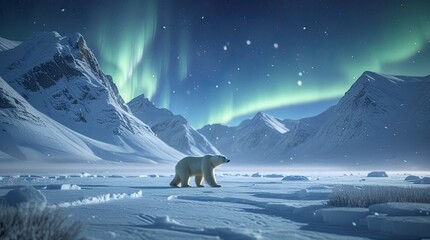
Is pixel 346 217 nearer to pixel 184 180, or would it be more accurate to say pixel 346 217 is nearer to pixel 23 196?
pixel 23 196

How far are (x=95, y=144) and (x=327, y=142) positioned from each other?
412 ft

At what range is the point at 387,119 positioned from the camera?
572ft

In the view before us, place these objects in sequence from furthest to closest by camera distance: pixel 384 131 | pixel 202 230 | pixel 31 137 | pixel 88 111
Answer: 1. pixel 88 111
2. pixel 384 131
3. pixel 31 137
4. pixel 202 230

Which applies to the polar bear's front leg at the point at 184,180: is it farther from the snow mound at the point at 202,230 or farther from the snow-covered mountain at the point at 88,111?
the snow-covered mountain at the point at 88,111

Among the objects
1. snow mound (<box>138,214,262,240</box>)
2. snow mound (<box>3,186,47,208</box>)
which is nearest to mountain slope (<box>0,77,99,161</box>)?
snow mound (<box>3,186,47,208</box>)

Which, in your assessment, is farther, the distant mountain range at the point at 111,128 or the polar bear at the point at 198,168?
the distant mountain range at the point at 111,128

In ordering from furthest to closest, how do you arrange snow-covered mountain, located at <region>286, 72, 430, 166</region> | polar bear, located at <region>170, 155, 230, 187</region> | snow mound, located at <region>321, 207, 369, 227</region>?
snow-covered mountain, located at <region>286, 72, 430, 166</region> → polar bear, located at <region>170, 155, 230, 187</region> → snow mound, located at <region>321, 207, 369, 227</region>

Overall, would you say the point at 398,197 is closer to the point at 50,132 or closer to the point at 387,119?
the point at 50,132

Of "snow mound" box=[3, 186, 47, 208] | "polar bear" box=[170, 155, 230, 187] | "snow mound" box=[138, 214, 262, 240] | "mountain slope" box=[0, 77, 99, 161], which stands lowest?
"snow mound" box=[138, 214, 262, 240]

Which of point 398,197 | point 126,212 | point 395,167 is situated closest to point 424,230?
point 398,197

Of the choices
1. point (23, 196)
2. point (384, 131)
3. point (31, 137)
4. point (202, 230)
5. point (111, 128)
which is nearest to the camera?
point (202, 230)

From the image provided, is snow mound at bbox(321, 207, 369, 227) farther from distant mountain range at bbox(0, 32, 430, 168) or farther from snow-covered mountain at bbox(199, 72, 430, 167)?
snow-covered mountain at bbox(199, 72, 430, 167)

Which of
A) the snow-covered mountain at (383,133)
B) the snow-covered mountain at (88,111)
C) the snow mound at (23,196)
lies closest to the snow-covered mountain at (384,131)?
the snow-covered mountain at (383,133)

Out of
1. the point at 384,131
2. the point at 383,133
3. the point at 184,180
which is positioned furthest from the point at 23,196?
the point at 384,131
